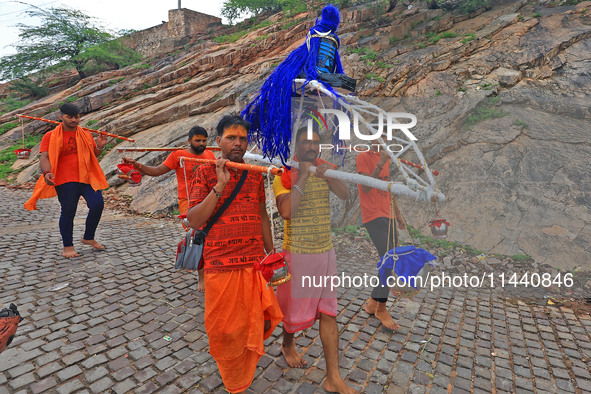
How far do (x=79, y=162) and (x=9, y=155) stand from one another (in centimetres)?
1296

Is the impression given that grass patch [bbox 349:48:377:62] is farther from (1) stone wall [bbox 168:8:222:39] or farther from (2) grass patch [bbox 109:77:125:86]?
(1) stone wall [bbox 168:8:222:39]

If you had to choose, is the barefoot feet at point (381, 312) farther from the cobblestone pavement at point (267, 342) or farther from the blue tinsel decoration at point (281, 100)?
the blue tinsel decoration at point (281, 100)

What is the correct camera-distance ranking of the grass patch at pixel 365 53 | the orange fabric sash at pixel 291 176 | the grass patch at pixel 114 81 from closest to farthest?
the orange fabric sash at pixel 291 176 < the grass patch at pixel 365 53 < the grass patch at pixel 114 81

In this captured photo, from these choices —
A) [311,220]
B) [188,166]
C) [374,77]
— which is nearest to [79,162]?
[188,166]

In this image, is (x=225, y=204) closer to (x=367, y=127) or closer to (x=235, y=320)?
(x=235, y=320)

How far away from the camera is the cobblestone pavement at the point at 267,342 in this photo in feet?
7.77

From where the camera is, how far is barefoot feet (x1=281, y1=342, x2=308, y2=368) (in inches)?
100

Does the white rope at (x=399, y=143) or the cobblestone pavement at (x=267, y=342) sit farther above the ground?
the white rope at (x=399, y=143)

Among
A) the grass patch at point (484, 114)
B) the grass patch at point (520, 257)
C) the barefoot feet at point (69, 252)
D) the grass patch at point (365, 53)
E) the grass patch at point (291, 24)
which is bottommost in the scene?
the barefoot feet at point (69, 252)

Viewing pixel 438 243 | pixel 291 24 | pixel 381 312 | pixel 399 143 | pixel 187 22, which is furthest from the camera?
pixel 187 22

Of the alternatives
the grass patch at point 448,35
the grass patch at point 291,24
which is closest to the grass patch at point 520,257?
the grass patch at point 448,35

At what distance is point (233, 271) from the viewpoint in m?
2.06

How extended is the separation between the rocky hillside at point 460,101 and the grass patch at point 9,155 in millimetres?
677

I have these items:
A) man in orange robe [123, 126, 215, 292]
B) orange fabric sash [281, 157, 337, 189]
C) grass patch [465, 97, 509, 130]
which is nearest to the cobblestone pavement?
man in orange robe [123, 126, 215, 292]
